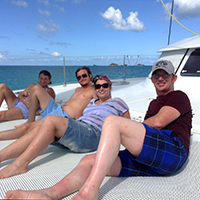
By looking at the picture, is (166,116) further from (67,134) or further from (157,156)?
(67,134)

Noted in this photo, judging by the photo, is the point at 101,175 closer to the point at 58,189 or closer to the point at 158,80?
the point at 58,189

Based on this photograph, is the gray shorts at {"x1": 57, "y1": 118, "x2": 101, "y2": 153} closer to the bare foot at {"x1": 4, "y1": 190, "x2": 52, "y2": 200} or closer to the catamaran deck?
the catamaran deck

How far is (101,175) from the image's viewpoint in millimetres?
1113

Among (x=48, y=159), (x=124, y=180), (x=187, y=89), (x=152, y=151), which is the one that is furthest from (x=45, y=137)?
(x=187, y=89)

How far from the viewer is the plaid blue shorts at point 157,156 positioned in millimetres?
1253

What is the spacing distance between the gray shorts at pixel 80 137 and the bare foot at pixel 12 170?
1.16 ft

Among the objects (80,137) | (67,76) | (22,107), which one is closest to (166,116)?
(80,137)

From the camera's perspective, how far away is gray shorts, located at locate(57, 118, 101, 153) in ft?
5.45

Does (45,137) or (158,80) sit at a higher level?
(158,80)

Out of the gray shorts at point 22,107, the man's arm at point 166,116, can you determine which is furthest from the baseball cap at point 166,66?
the gray shorts at point 22,107

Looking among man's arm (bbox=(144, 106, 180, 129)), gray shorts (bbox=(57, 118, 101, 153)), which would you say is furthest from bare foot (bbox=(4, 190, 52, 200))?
man's arm (bbox=(144, 106, 180, 129))

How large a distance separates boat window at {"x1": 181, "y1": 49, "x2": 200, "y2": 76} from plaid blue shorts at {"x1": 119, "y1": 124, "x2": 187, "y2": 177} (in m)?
3.01

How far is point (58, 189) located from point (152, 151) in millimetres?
627

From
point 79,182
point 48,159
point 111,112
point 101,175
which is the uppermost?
point 111,112
